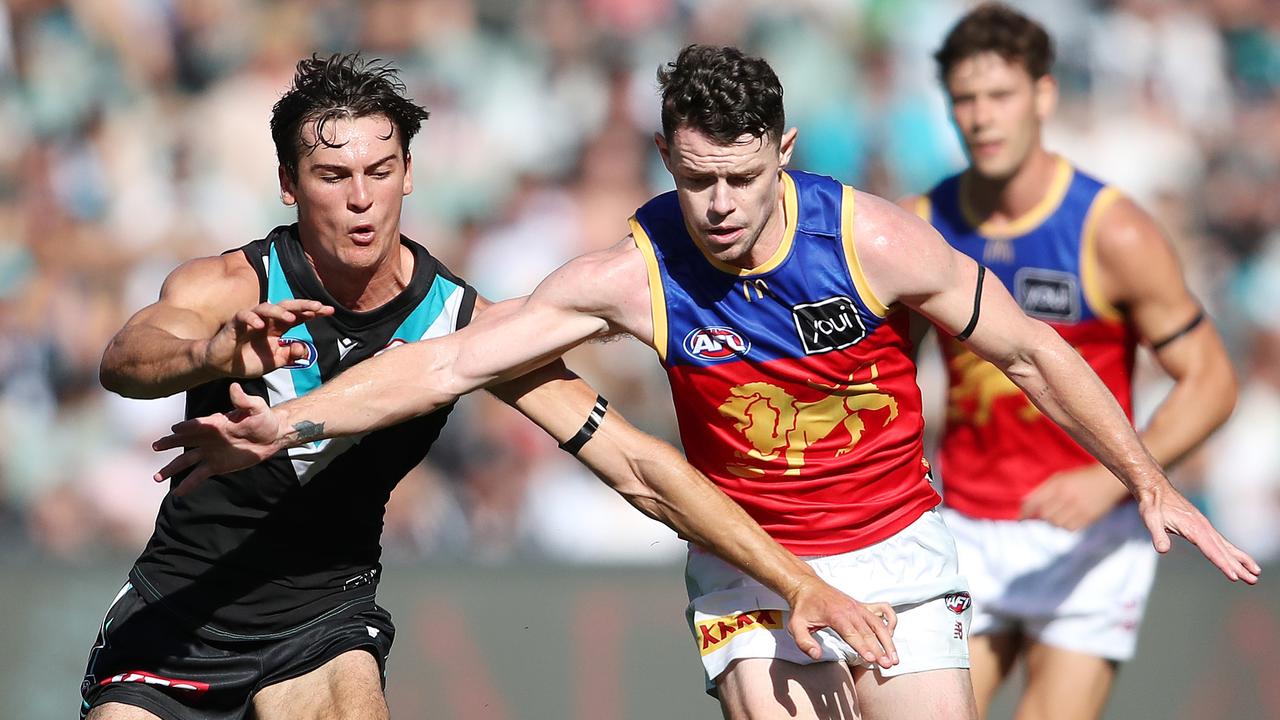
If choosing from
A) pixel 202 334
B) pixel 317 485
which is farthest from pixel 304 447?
pixel 202 334

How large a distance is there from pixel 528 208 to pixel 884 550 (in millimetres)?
5771

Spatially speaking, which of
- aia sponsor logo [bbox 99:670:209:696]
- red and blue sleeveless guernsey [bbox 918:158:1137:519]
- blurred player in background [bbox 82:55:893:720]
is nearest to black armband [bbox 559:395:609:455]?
blurred player in background [bbox 82:55:893:720]

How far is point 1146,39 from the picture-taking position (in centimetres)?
1087

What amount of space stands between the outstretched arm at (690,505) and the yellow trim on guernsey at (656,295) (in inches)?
13.5

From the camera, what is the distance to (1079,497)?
594cm

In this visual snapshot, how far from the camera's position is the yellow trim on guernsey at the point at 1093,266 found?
6.01 m

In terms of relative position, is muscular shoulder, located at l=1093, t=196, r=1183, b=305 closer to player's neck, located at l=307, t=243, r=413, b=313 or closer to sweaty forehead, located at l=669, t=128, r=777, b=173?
sweaty forehead, located at l=669, t=128, r=777, b=173

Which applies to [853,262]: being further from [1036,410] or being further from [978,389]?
[1036,410]

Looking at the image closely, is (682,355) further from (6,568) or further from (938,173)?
(938,173)

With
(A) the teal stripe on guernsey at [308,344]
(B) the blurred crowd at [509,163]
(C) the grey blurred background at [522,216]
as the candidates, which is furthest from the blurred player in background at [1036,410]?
(B) the blurred crowd at [509,163]

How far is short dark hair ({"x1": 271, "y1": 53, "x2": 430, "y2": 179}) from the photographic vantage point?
4.73 m

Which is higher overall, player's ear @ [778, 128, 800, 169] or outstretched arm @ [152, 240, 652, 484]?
player's ear @ [778, 128, 800, 169]

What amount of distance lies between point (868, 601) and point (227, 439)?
197 cm

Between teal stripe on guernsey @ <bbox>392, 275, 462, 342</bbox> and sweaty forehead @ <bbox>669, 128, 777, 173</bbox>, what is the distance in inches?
38.2
